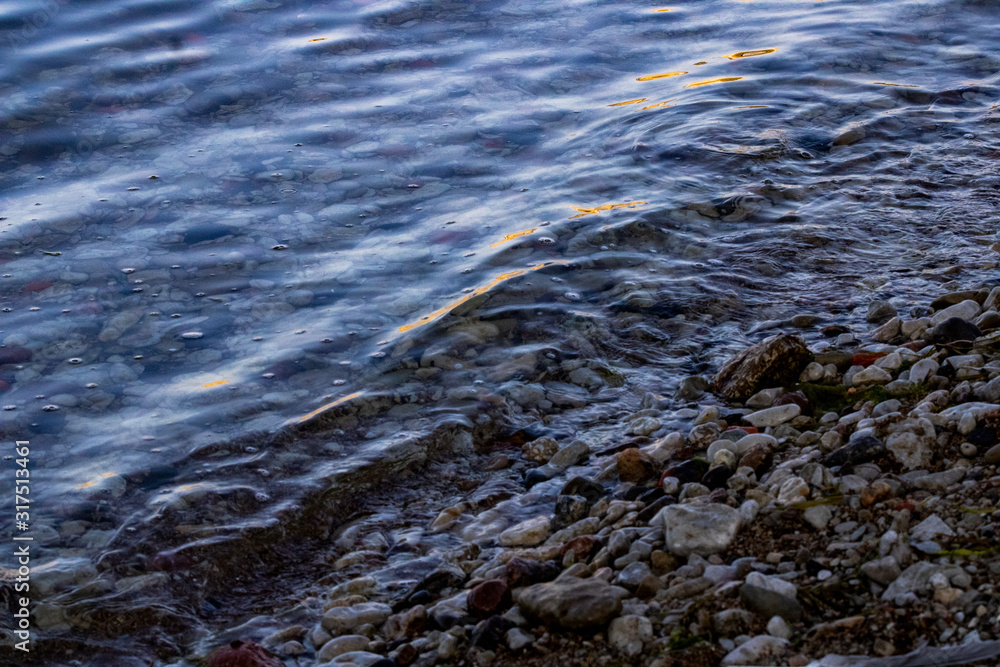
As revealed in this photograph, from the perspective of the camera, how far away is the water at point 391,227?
407cm

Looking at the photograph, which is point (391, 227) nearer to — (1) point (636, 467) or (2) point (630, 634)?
(1) point (636, 467)

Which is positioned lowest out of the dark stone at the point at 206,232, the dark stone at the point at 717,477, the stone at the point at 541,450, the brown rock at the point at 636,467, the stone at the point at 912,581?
the stone at the point at 541,450

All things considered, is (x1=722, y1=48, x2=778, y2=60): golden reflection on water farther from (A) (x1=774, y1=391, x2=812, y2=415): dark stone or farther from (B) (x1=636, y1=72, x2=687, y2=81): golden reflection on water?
(A) (x1=774, y1=391, x2=812, y2=415): dark stone

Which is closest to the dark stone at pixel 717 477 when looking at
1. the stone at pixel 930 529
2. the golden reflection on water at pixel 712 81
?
the stone at pixel 930 529

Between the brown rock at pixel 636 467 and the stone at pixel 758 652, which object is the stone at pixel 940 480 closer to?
the stone at pixel 758 652

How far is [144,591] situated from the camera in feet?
10.8

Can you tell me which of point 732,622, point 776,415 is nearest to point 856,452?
point 776,415

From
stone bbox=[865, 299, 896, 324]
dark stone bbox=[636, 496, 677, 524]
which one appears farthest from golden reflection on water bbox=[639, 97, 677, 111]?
dark stone bbox=[636, 496, 677, 524]

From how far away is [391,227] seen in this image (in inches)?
227

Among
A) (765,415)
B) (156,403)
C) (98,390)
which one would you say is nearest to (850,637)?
(765,415)

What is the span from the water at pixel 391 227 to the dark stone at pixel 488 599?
112cm

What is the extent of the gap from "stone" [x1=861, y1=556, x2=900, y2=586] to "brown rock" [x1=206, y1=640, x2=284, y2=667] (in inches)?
70.6

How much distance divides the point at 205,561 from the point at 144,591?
0.80 feet

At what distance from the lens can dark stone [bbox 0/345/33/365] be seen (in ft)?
15.2
